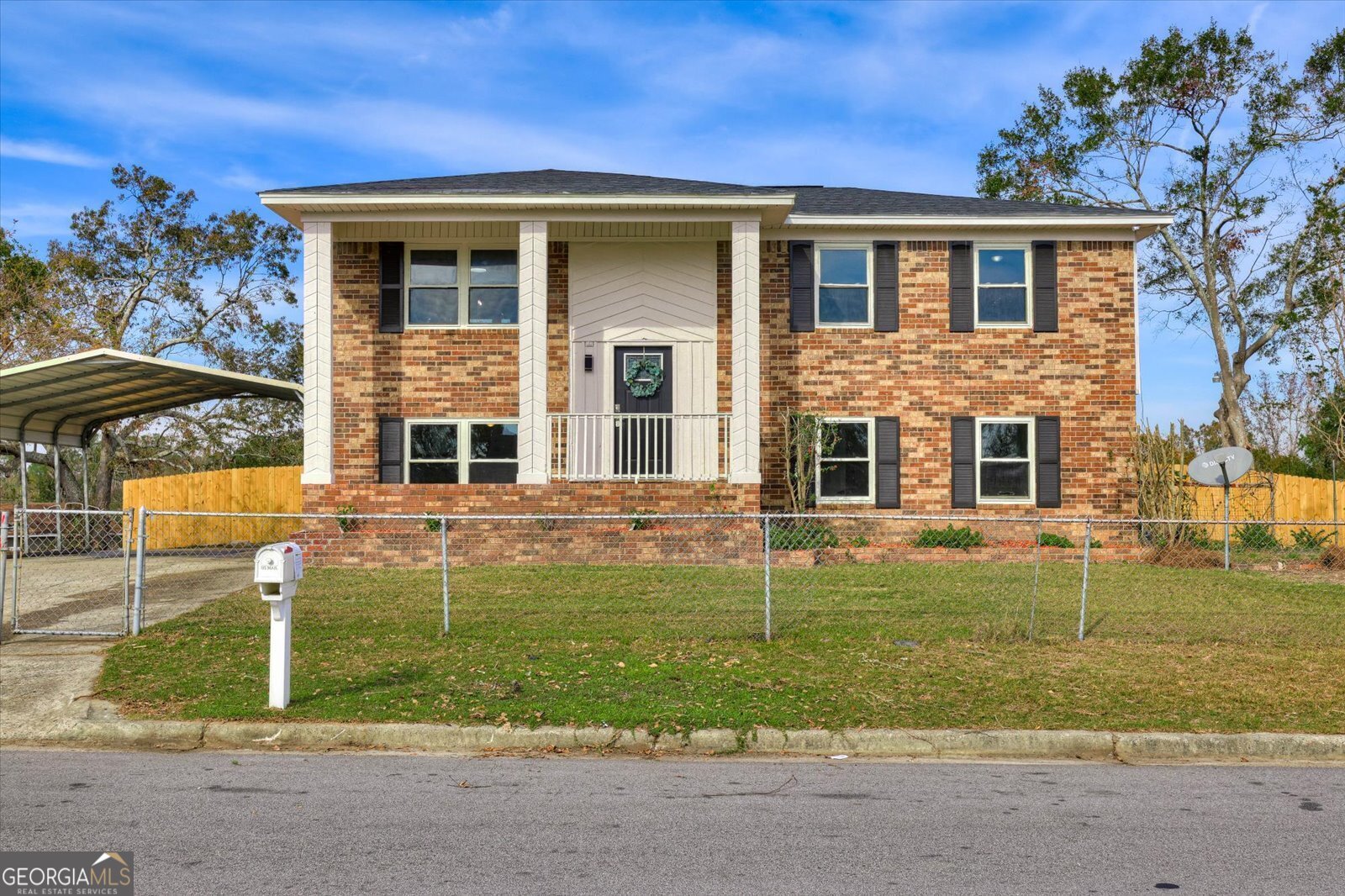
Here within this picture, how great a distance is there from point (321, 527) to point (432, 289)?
4.67 m

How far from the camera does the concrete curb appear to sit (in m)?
6.85

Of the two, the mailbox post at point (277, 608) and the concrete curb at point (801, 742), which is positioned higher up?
the mailbox post at point (277, 608)

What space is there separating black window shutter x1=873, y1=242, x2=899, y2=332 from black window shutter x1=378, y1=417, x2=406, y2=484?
8.01 metres

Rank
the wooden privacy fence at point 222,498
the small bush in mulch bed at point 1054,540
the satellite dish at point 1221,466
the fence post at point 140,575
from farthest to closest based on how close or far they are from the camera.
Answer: the wooden privacy fence at point 222,498 < the small bush in mulch bed at point 1054,540 < the satellite dish at point 1221,466 < the fence post at point 140,575

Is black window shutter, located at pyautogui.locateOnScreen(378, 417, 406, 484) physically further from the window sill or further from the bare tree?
the bare tree

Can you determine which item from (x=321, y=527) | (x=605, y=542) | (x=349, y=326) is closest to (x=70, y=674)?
(x=321, y=527)

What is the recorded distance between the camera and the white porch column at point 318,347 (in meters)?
15.4

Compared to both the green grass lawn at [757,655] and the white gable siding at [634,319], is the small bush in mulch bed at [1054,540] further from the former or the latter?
the white gable siding at [634,319]

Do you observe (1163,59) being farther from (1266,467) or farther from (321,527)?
(321,527)

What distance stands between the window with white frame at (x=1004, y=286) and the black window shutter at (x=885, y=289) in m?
1.41

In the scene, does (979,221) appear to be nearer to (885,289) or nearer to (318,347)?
(885,289)

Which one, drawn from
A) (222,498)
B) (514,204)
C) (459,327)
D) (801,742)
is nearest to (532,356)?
(514,204)

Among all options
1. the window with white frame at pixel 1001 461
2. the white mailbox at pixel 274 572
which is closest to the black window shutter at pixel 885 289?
the window with white frame at pixel 1001 461

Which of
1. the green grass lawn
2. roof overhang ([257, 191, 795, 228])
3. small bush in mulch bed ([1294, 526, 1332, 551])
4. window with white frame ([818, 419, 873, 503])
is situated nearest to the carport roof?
roof overhang ([257, 191, 795, 228])
